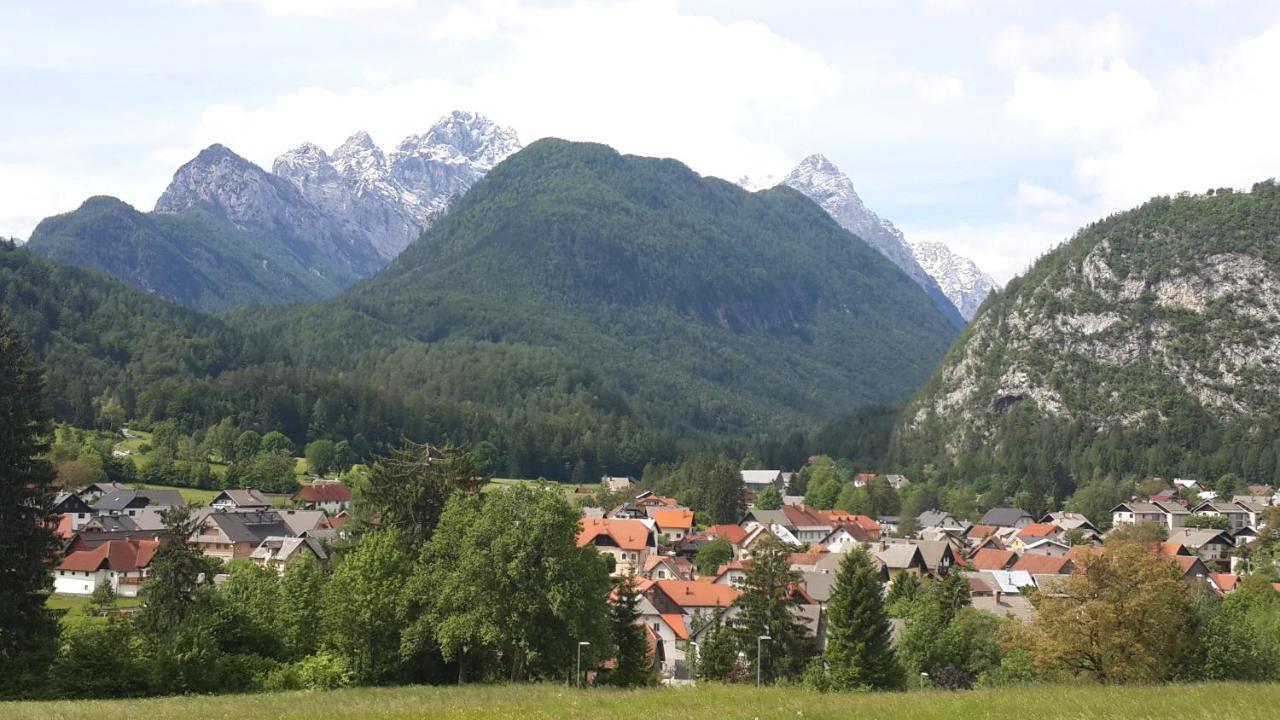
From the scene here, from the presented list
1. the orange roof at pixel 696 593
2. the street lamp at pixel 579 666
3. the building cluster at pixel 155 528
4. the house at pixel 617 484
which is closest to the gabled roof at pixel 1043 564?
the orange roof at pixel 696 593

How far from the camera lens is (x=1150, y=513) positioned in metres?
145

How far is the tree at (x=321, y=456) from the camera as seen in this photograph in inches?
6801

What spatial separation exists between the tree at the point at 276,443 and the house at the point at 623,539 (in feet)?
222

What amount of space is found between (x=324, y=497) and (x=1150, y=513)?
288 feet

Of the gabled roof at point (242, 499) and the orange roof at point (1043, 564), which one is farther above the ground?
the gabled roof at point (242, 499)

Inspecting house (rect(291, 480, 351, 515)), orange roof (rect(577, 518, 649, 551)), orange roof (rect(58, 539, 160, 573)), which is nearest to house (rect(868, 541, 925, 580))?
orange roof (rect(577, 518, 649, 551))

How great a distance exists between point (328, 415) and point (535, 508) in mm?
161180

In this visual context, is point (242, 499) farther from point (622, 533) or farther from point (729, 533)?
point (729, 533)

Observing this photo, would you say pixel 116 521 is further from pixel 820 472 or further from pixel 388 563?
pixel 820 472

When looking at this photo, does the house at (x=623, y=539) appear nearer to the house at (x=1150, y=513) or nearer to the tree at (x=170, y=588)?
the house at (x=1150, y=513)

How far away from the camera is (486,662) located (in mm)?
45438

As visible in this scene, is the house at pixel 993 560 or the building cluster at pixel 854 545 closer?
the building cluster at pixel 854 545

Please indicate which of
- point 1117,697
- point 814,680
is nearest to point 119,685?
point 814,680

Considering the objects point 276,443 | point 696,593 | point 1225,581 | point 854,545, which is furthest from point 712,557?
point 276,443
